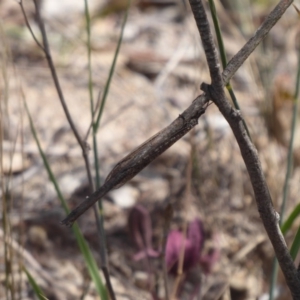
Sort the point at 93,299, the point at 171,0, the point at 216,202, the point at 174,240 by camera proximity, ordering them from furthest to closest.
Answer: the point at 171,0 → the point at 216,202 → the point at 93,299 → the point at 174,240

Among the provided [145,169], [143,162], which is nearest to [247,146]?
[143,162]

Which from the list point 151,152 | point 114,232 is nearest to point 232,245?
point 114,232

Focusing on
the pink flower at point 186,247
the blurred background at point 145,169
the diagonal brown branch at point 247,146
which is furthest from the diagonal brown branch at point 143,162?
the pink flower at point 186,247

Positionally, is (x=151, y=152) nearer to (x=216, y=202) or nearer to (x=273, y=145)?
(x=216, y=202)

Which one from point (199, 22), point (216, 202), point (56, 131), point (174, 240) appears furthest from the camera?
point (56, 131)

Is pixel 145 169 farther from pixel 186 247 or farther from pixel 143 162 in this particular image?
pixel 143 162

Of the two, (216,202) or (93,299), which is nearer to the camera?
(93,299)

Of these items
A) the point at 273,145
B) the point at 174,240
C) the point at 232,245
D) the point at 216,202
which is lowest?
the point at 174,240
